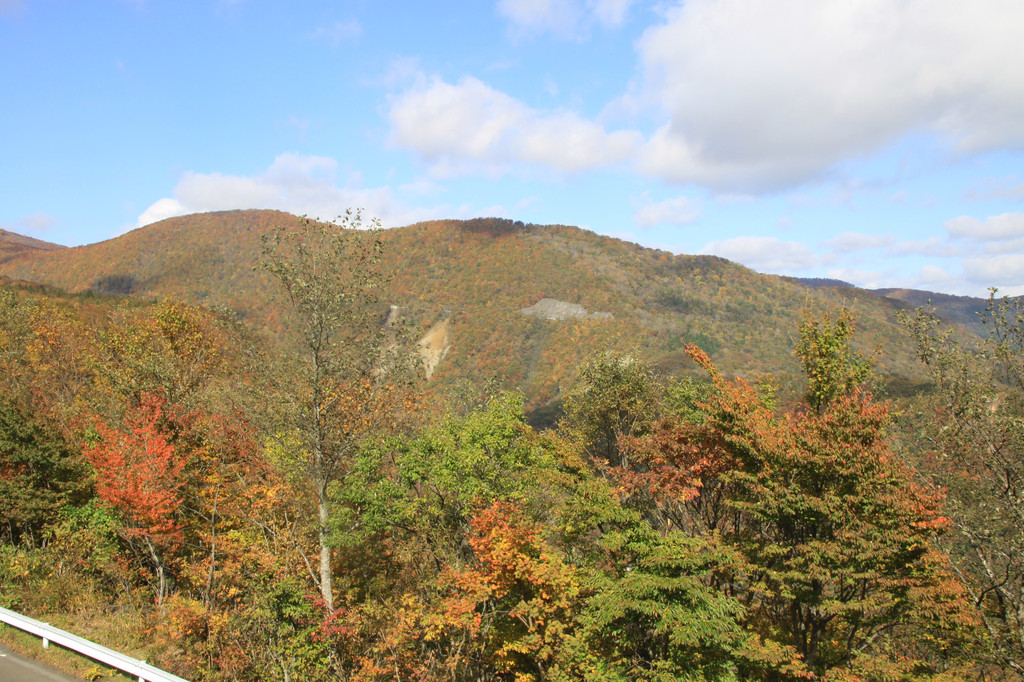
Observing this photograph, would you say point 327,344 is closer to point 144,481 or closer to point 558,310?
point 144,481

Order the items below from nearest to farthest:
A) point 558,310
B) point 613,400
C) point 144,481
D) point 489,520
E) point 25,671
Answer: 1. point 25,671
2. point 489,520
3. point 144,481
4. point 613,400
5. point 558,310

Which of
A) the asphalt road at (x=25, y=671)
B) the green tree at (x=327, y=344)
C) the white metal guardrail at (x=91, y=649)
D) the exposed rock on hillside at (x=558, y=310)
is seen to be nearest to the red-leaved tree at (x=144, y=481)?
the green tree at (x=327, y=344)

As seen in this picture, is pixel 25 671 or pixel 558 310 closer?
pixel 25 671

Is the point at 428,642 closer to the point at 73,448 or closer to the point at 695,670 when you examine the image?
the point at 695,670

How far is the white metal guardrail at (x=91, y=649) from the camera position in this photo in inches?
355

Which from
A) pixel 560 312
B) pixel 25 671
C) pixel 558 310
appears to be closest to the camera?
pixel 25 671

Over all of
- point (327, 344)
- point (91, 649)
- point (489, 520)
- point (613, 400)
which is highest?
point (327, 344)

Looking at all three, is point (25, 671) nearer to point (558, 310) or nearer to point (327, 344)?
point (327, 344)

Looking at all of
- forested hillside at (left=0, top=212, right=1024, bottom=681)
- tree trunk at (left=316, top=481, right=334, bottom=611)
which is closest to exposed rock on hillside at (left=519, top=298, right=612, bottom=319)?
forested hillside at (left=0, top=212, right=1024, bottom=681)

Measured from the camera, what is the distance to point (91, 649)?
9.80m

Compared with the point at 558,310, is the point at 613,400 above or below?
below

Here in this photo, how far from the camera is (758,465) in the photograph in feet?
60.6

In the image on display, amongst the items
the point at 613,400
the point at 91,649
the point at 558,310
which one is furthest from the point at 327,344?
the point at 558,310

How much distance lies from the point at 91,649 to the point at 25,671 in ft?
3.56
